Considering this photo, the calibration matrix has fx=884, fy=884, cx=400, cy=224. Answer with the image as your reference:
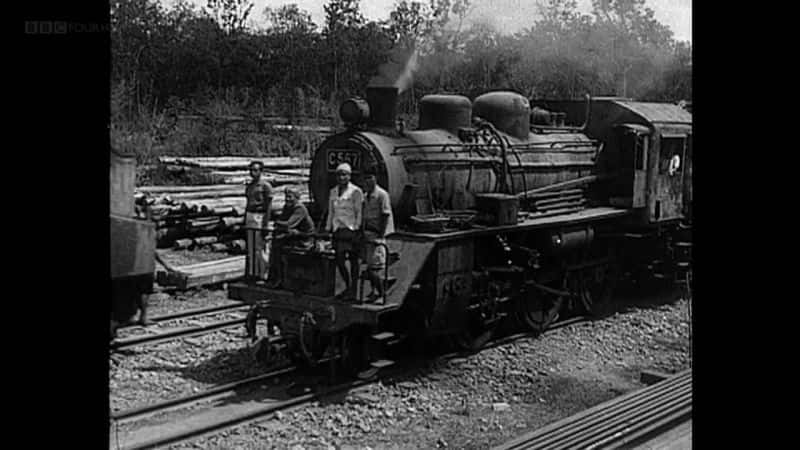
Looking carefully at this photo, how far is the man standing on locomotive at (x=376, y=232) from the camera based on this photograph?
4902mm

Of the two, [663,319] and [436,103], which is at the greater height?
[436,103]

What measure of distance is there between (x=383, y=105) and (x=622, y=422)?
2746 mm

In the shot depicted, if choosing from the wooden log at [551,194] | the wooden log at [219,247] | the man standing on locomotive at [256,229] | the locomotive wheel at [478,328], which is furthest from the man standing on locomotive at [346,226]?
the wooden log at [551,194]

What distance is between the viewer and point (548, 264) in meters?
6.44

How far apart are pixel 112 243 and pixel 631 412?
2610 millimetres

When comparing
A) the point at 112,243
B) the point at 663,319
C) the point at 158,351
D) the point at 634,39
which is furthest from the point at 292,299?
the point at 634,39

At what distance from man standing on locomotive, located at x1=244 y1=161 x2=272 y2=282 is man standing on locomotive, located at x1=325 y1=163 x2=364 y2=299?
411 millimetres

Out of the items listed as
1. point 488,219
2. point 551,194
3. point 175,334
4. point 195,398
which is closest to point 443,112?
point 488,219

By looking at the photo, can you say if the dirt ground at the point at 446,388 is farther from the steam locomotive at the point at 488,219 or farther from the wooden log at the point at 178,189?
the wooden log at the point at 178,189

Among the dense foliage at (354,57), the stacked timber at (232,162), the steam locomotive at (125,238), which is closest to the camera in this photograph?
the steam locomotive at (125,238)

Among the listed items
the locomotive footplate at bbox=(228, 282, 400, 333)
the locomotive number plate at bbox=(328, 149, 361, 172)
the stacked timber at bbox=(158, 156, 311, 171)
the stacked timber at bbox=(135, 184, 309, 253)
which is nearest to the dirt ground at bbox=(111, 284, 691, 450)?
the locomotive footplate at bbox=(228, 282, 400, 333)

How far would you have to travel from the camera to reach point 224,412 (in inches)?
171

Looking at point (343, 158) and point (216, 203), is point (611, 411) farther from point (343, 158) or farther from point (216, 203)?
point (216, 203)
